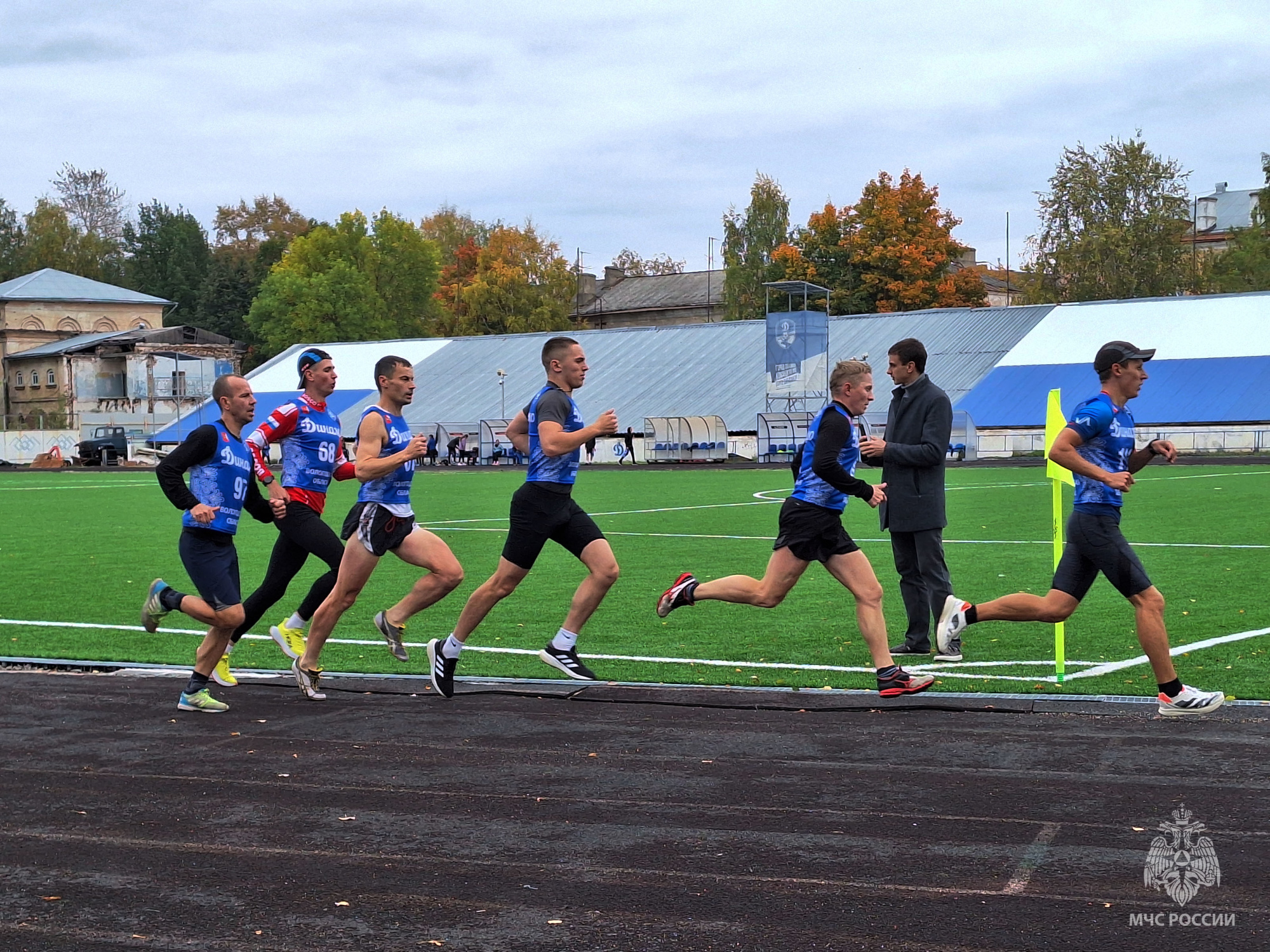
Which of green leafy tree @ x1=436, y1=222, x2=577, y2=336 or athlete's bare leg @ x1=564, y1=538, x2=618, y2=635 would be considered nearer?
athlete's bare leg @ x1=564, y1=538, x2=618, y2=635

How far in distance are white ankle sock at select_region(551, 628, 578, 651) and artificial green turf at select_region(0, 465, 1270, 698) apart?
34cm

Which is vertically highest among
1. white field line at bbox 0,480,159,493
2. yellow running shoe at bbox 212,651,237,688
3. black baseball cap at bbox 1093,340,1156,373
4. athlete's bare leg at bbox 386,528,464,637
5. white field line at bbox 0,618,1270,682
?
black baseball cap at bbox 1093,340,1156,373

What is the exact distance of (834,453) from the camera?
779cm

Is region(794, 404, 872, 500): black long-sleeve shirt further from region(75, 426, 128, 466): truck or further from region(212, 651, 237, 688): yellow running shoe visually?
region(75, 426, 128, 466): truck

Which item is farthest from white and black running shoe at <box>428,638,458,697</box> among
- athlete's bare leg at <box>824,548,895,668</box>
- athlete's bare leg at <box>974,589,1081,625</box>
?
athlete's bare leg at <box>974,589,1081,625</box>

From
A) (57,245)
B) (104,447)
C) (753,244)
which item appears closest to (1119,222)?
(753,244)

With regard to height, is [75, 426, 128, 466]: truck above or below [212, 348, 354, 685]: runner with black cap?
below

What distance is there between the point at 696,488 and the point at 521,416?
81.7 feet

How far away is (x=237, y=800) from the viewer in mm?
5699

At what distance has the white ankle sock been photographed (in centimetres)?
844

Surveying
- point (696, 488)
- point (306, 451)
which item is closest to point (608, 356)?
point (696, 488)

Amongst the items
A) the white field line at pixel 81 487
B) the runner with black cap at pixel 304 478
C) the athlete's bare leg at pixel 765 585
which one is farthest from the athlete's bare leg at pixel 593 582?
the white field line at pixel 81 487

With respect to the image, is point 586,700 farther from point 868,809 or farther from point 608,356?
point 608,356

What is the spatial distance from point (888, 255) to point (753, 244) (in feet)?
50.7
